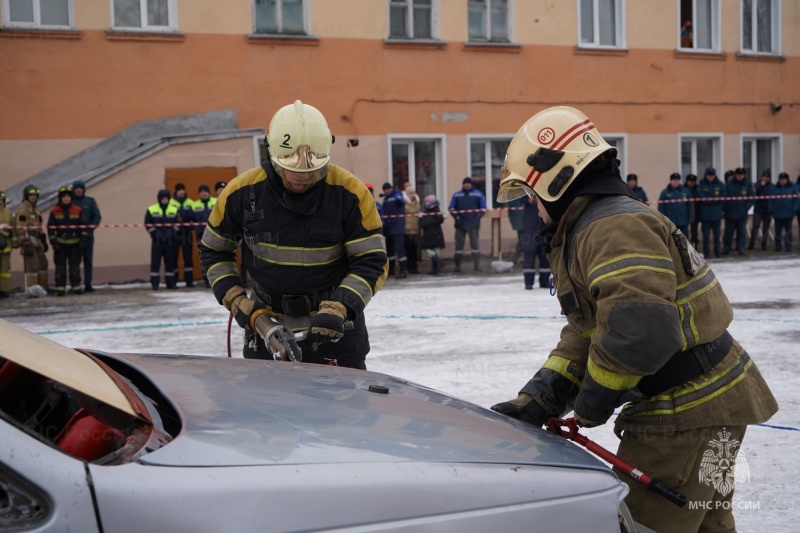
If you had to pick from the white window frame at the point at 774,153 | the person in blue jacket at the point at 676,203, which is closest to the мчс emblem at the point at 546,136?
the person in blue jacket at the point at 676,203

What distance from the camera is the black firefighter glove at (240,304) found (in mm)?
4660

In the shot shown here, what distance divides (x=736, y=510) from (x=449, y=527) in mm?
2715

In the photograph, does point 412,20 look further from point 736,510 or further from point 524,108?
point 736,510

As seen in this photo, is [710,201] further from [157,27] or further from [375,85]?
[157,27]

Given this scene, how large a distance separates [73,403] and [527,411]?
1.49 m

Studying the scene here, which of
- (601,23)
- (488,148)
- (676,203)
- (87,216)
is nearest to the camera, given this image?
(87,216)

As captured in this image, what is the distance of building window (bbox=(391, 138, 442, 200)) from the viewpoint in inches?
844

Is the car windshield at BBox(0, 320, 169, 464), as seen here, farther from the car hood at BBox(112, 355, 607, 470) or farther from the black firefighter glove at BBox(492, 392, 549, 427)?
the black firefighter glove at BBox(492, 392, 549, 427)

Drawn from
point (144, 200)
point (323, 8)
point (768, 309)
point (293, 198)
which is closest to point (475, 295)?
point (768, 309)

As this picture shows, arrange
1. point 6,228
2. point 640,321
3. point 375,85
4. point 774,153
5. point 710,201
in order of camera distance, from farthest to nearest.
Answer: point 774,153, point 710,201, point 375,85, point 6,228, point 640,321

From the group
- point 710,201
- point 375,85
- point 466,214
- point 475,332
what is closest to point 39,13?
point 375,85

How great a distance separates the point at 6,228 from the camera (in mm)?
16219

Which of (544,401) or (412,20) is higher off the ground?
(412,20)

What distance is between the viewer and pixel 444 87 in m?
21.4
